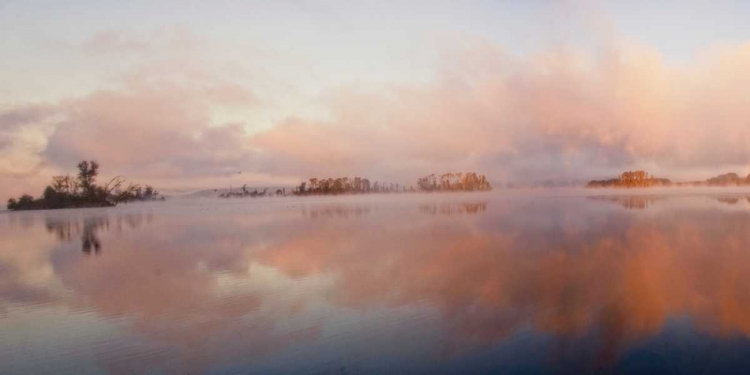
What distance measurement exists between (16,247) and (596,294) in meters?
28.1

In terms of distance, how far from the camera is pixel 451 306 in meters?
10.4

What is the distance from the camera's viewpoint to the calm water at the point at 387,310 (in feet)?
24.7

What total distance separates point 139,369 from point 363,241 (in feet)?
51.3

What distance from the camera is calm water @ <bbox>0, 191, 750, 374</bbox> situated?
7531 millimetres

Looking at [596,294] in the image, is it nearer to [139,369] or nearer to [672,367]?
[672,367]

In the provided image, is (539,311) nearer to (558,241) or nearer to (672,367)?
(672,367)

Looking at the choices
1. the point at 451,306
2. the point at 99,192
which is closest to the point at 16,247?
the point at 451,306

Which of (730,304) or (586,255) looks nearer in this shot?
(730,304)

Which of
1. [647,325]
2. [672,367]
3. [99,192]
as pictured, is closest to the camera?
[672,367]

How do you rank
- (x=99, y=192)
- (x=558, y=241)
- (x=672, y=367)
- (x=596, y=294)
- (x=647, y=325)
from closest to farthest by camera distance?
(x=672, y=367), (x=647, y=325), (x=596, y=294), (x=558, y=241), (x=99, y=192)

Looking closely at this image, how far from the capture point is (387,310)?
1020 centimetres

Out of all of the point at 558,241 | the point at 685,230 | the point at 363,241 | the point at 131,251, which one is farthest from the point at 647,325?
the point at 131,251

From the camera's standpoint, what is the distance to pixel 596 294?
37.0 feet

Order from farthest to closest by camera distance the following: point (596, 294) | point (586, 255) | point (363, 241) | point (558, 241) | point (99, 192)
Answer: point (99, 192)
point (363, 241)
point (558, 241)
point (586, 255)
point (596, 294)
